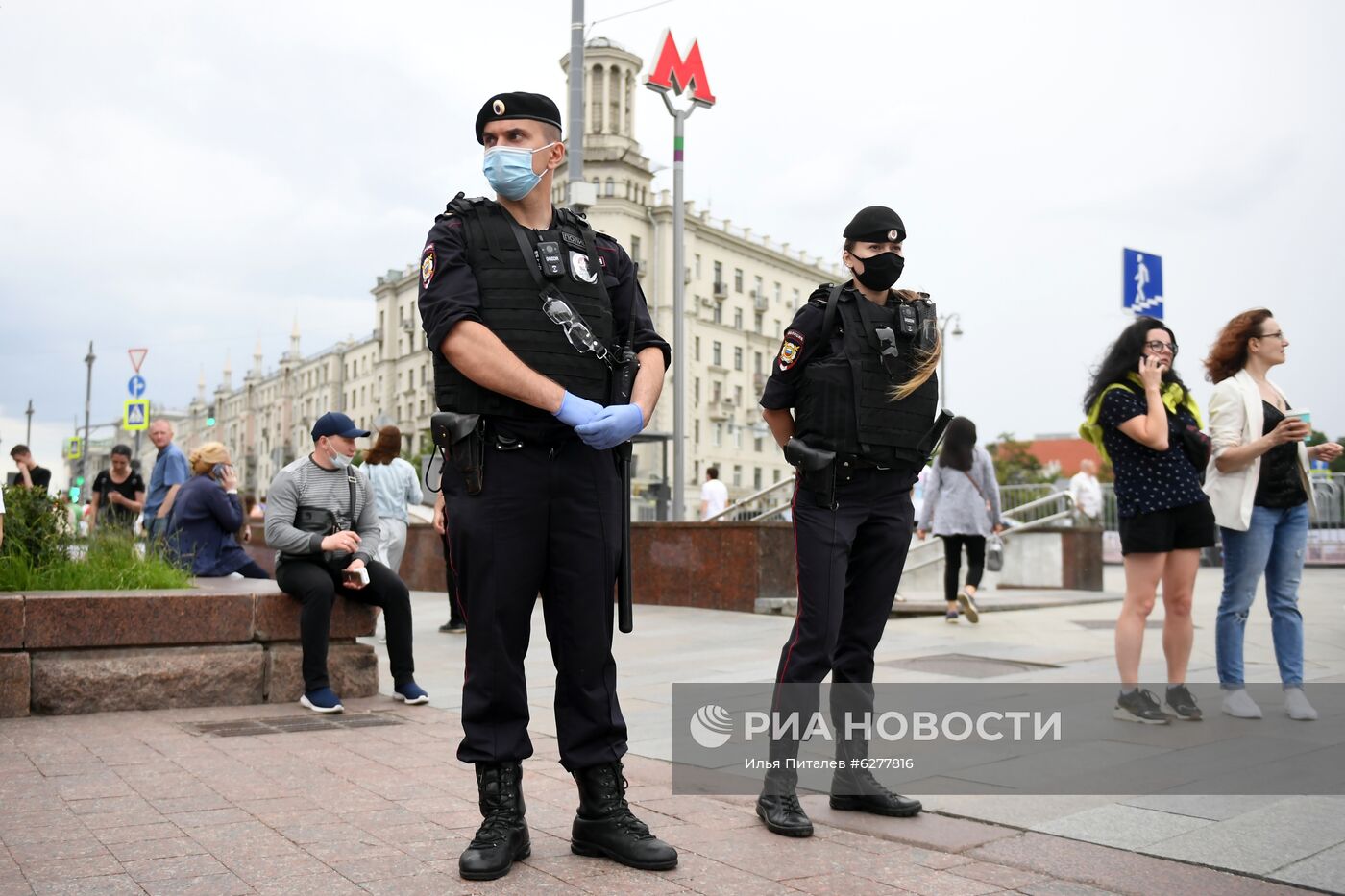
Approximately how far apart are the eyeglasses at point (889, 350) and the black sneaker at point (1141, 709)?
7.68 feet

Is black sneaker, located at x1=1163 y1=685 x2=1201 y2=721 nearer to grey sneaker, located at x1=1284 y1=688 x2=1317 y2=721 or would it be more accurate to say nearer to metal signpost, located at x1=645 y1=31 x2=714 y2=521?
grey sneaker, located at x1=1284 y1=688 x2=1317 y2=721

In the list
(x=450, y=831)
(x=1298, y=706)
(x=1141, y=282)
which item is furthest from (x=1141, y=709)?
(x=1141, y=282)

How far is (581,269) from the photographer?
3520 millimetres

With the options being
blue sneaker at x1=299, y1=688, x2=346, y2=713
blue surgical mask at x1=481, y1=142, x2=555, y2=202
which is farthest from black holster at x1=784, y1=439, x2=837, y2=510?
blue sneaker at x1=299, y1=688, x2=346, y2=713

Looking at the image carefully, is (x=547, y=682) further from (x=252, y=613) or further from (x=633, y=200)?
(x=633, y=200)

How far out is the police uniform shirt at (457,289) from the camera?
3332 mm

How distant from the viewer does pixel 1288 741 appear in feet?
16.0

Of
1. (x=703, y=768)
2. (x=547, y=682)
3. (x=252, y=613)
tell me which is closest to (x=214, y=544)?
(x=252, y=613)

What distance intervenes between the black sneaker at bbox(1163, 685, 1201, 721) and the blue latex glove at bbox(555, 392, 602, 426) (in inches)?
139

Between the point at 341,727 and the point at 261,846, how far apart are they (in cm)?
228

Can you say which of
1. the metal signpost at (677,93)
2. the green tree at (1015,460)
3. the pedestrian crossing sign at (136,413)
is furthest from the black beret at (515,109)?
the green tree at (1015,460)

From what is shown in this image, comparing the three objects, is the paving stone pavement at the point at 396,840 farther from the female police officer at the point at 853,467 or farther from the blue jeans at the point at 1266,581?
the blue jeans at the point at 1266,581

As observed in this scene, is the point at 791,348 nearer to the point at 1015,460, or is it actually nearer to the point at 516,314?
the point at 516,314

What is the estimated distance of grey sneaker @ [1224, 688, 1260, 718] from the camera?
5.42 m
